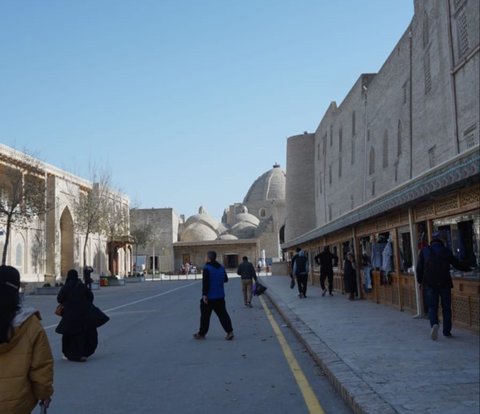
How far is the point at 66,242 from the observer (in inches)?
1725

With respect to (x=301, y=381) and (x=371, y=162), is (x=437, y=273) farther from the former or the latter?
(x=371, y=162)

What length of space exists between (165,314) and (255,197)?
80.4 metres

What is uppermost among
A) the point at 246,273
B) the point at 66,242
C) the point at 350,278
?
the point at 66,242

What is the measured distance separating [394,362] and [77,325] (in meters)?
4.68

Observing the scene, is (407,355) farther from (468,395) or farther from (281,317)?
(281,317)

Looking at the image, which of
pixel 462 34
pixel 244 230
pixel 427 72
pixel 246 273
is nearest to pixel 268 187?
pixel 244 230

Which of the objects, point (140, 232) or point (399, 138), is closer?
point (399, 138)

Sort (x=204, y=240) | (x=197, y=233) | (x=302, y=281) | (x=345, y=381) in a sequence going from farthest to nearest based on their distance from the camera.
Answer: (x=197, y=233) < (x=204, y=240) < (x=302, y=281) < (x=345, y=381)

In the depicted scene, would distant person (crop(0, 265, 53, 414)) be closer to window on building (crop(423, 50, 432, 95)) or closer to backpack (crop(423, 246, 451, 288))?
backpack (crop(423, 246, 451, 288))

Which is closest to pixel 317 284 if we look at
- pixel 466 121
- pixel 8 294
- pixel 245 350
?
pixel 466 121

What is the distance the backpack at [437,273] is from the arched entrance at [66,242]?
37.3 meters

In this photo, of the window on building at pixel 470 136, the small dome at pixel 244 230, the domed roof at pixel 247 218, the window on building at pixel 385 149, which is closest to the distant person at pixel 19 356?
the window on building at pixel 470 136

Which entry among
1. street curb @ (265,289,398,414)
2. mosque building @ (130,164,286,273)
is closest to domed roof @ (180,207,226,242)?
mosque building @ (130,164,286,273)

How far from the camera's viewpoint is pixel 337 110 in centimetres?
4053
